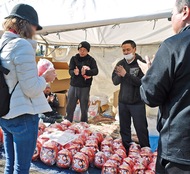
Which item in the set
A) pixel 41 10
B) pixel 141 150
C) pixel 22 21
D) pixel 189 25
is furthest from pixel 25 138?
pixel 141 150

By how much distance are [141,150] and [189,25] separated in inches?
72.8

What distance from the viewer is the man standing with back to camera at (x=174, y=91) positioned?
1045mm

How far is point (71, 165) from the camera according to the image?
93.2 inches

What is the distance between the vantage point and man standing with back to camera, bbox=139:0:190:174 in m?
1.04

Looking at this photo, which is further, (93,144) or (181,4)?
(93,144)

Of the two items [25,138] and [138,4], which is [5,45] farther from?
→ [138,4]

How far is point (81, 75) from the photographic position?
3.82 meters

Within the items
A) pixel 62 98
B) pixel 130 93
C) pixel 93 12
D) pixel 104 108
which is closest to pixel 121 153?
pixel 130 93

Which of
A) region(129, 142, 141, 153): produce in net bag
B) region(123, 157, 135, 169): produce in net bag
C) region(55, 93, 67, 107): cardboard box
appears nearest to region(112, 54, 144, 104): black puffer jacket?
region(129, 142, 141, 153): produce in net bag

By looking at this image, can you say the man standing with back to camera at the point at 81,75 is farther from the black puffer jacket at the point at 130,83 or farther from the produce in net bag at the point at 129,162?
the produce in net bag at the point at 129,162

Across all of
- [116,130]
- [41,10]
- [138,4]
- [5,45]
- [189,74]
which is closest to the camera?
[189,74]

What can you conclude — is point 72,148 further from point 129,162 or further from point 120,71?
A: point 120,71

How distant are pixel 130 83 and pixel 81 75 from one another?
47.6 inches

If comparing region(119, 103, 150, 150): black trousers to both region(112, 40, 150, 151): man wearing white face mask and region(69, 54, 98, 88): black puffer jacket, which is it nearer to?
region(112, 40, 150, 151): man wearing white face mask
